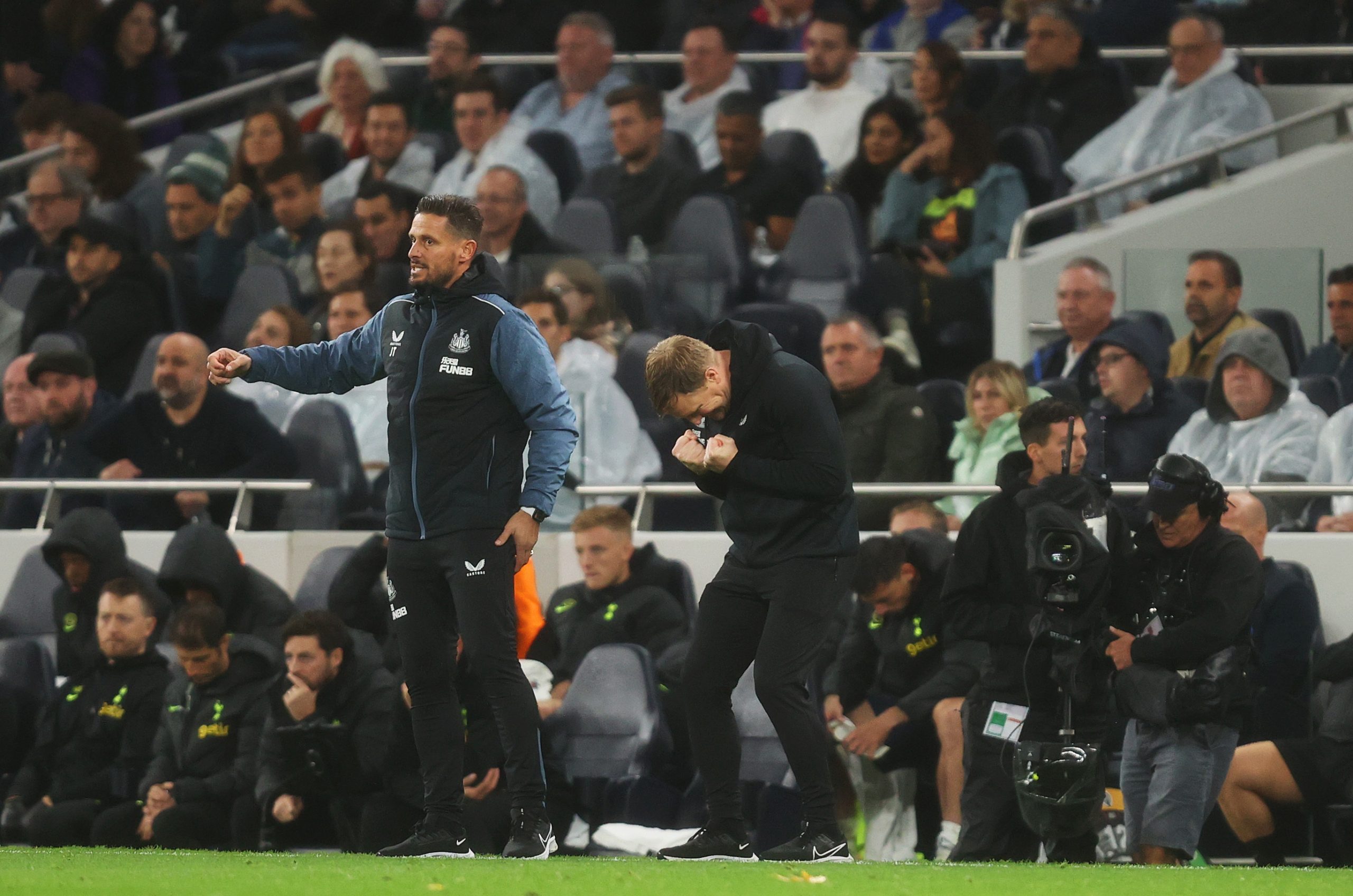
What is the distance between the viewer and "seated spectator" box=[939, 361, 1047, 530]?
9750mm

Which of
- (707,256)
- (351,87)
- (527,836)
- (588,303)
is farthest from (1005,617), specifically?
(351,87)

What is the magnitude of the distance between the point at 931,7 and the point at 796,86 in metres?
1.12

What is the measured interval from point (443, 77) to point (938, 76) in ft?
12.8

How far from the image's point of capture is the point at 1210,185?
12.5 meters

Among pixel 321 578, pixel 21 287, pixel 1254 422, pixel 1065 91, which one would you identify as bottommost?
pixel 321 578

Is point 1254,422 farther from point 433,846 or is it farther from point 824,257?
point 433,846

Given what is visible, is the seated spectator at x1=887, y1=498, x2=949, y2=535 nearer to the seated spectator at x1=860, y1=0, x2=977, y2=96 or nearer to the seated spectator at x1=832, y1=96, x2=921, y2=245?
the seated spectator at x1=832, y1=96, x2=921, y2=245

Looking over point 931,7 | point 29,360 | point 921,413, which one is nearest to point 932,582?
point 921,413

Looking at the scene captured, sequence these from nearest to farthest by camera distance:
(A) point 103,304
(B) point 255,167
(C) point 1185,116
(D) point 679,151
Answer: (C) point 1185,116 < (A) point 103,304 < (D) point 679,151 < (B) point 255,167

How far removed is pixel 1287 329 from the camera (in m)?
11.1

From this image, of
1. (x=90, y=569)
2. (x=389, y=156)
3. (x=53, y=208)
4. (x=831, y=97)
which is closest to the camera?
(x=90, y=569)

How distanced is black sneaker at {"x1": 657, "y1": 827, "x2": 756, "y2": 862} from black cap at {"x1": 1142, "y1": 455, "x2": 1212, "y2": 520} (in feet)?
5.99

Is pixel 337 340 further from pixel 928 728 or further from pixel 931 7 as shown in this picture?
pixel 931 7

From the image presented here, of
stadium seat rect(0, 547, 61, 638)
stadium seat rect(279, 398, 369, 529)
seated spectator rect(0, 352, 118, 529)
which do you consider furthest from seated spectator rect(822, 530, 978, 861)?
seated spectator rect(0, 352, 118, 529)
